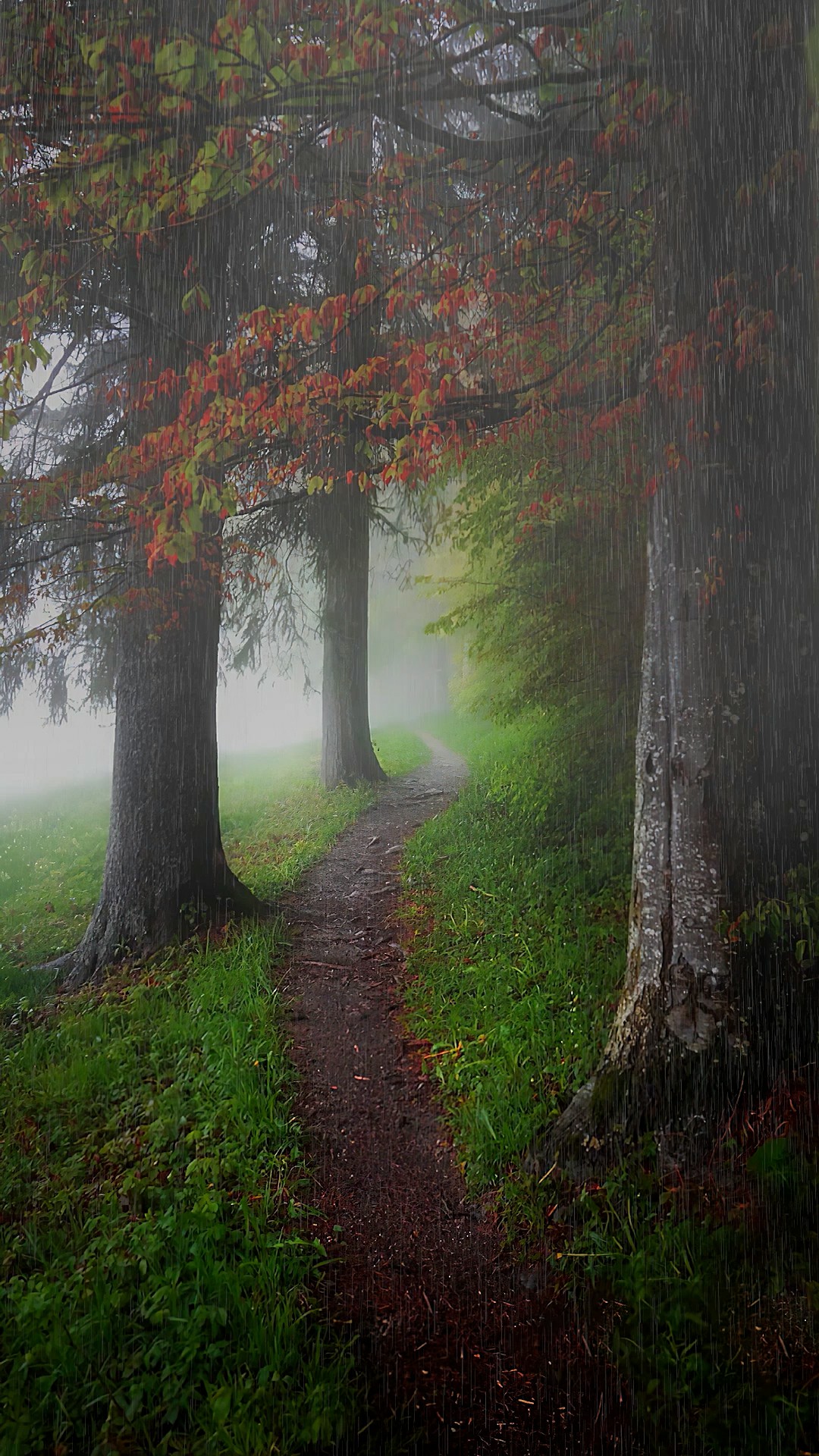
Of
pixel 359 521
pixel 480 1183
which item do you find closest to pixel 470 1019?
pixel 480 1183

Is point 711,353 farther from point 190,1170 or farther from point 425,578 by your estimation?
point 190,1170

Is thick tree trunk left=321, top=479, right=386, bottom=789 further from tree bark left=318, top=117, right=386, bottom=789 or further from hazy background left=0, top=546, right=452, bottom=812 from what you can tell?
hazy background left=0, top=546, right=452, bottom=812

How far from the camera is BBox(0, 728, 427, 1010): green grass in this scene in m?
7.26

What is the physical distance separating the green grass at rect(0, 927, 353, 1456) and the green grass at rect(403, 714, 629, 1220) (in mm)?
1067

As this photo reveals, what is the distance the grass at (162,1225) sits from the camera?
2.30m

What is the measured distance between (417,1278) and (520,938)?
2821mm

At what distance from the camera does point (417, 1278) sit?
296 cm

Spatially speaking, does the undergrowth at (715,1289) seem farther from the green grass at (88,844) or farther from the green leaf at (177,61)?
the green leaf at (177,61)

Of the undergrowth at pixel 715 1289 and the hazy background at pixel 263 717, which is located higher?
the hazy background at pixel 263 717

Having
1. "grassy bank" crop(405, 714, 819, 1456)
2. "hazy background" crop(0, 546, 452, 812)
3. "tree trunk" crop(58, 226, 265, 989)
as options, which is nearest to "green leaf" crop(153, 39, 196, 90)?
"tree trunk" crop(58, 226, 265, 989)

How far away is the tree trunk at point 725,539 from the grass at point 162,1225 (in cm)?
150

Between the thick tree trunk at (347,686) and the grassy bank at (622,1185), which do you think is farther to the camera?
the thick tree trunk at (347,686)

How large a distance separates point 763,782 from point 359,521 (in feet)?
26.0

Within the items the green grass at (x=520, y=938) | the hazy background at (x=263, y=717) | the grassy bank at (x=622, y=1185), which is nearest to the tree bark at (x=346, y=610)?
the green grass at (x=520, y=938)
